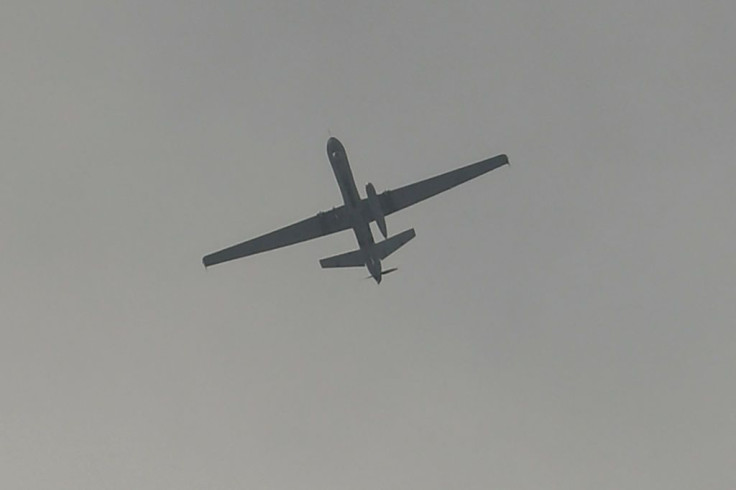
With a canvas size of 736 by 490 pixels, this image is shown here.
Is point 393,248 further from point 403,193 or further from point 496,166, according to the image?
point 496,166

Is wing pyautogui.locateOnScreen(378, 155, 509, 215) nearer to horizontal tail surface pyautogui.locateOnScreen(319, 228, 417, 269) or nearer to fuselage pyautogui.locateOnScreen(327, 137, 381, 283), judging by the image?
horizontal tail surface pyautogui.locateOnScreen(319, 228, 417, 269)

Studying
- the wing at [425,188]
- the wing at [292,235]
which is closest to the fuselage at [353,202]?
the wing at [292,235]

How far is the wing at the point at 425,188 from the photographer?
85875 mm

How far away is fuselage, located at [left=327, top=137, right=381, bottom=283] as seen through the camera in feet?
270

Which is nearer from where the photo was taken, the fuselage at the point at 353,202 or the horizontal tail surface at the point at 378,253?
the fuselage at the point at 353,202

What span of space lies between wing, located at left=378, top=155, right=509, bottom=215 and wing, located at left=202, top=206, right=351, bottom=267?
14.2 ft

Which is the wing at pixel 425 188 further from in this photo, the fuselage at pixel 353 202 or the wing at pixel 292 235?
the wing at pixel 292 235

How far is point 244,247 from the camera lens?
293 feet

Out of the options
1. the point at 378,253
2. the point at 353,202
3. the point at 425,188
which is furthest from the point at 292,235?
the point at 425,188

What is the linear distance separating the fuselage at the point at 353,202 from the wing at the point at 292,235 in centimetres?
97

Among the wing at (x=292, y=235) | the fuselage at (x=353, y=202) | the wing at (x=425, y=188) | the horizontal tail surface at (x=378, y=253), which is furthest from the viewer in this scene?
the horizontal tail surface at (x=378, y=253)

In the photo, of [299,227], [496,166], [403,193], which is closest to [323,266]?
[299,227]

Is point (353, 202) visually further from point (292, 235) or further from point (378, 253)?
point (292, 235)

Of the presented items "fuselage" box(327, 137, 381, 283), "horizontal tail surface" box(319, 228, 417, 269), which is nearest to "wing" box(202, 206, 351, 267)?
"fuselage" box(327, 137, 381, 283)
